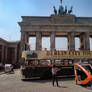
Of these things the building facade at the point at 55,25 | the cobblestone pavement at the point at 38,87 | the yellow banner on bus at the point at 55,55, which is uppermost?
the building facade at the point at 55,25

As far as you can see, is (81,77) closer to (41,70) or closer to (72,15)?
(41,70)

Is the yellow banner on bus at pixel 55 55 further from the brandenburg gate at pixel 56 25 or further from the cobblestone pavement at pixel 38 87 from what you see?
the brandenburg gate at pixel 56 25

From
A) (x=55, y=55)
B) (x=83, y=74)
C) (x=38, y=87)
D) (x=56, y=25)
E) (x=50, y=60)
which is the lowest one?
(x=38, y=87)

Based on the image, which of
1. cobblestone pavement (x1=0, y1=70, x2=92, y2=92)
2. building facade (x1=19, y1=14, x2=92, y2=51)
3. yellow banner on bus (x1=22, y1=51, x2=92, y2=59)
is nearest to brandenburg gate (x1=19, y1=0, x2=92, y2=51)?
building facade (x1=19, y1=14, x2=92, y2=51)

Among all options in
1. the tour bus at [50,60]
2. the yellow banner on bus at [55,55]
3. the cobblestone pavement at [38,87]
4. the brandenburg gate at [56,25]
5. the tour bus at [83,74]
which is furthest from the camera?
the brandenburg gate at [56,25]

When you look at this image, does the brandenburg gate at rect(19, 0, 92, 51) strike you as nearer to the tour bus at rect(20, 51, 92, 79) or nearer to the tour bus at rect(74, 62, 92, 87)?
the tour bus at rect(20, 51, 92, 79)

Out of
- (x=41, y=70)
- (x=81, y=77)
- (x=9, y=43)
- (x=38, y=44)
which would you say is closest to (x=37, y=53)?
(x=41, y=70)

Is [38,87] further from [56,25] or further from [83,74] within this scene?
[56,25]

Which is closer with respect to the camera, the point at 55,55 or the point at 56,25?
the point at 55,55

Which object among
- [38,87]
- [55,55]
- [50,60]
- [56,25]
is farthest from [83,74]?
[56,25]

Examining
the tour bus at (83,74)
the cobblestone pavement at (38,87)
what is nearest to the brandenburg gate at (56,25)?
the cobblestone pavement at (38,87)

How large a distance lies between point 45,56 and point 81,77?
6.54m

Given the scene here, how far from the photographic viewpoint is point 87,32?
122 ft

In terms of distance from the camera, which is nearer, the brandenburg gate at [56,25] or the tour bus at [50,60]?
the tour bus at [50,60]
